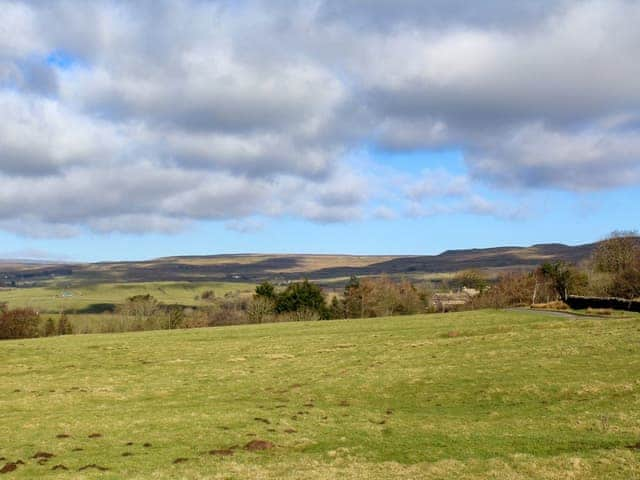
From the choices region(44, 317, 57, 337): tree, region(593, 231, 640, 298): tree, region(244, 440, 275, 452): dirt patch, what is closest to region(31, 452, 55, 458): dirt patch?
region(244, 440, 275, 452): dirt patch

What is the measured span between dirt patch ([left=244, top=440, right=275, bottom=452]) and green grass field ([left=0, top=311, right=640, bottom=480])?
17 cm

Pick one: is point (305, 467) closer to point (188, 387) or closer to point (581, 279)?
point (188, 387)

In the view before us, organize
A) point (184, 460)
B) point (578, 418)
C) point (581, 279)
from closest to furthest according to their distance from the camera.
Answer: point (184, 460) → point (578, 418) → point (581, 279)

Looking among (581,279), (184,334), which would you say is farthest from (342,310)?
(184,334)

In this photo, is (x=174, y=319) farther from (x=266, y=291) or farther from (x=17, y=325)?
(x=17, y=325)

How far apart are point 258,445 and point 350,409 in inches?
258

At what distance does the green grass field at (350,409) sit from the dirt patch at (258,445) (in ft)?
0.56

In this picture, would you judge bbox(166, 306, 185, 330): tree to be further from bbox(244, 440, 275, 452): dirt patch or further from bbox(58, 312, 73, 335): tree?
bbox(244, 440, 275, 452): dirt patch

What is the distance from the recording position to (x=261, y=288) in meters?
137

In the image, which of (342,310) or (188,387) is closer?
(188,387)

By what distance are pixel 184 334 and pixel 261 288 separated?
72.6 metres

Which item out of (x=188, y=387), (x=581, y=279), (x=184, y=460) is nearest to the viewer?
(x=184, y=460)

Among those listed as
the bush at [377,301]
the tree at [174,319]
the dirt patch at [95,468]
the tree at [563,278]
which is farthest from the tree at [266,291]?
the dirt patch at [95,468]

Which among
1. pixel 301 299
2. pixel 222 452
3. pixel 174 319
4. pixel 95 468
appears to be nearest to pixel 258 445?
pixel 222 452
